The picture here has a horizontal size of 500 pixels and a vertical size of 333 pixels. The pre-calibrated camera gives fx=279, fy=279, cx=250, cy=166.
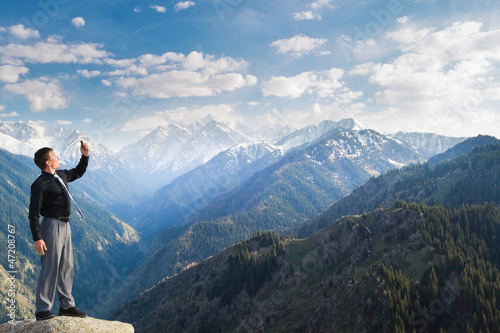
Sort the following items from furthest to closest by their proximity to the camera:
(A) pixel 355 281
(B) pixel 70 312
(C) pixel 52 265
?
(A) pixel 355 281 → (B) pixel 70 312 → (C) pixel 52 265

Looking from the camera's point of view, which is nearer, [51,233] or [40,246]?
[40,246]

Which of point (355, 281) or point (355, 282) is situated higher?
point (355, 282)

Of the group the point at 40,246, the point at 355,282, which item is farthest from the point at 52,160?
the point at 355,282

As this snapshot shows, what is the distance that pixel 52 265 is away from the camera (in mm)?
13180

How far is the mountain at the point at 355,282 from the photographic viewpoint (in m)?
69.4

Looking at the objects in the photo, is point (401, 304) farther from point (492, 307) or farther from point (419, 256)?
point (419, 256)

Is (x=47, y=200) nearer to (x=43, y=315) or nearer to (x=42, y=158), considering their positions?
(x=42, y=158)

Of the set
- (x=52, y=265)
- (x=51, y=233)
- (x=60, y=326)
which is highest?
(x=51, y=233)

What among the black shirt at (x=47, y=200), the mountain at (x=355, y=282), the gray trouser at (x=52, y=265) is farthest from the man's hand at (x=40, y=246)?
the mountain at (x=355, y=282)

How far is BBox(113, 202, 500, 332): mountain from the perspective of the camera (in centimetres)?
6944

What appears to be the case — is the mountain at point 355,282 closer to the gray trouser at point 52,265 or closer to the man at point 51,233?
the man at point 51,233

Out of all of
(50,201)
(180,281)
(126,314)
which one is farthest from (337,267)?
(126,314)

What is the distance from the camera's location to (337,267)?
122 metres

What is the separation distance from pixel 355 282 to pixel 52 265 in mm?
88466
